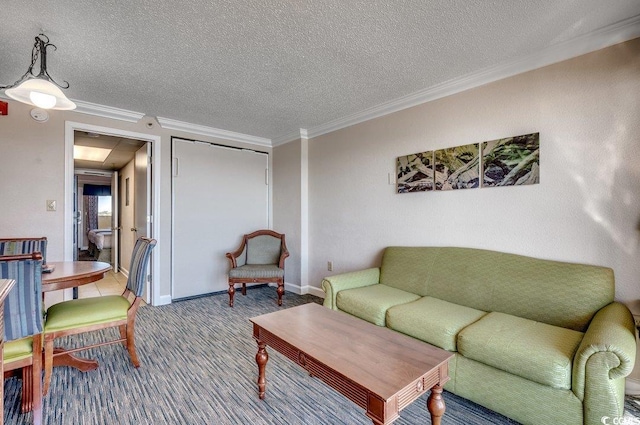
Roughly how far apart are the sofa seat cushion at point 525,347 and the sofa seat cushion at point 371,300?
62 centimetres

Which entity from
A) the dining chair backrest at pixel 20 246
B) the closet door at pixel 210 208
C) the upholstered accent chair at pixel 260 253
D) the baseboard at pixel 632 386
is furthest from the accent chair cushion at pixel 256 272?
the baseboard at pixel 632 386

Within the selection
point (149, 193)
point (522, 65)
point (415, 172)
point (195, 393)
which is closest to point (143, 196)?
point (149, 193)

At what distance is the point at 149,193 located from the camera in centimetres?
381

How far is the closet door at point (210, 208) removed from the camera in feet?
12.9

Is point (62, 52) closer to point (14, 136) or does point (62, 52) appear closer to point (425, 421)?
point (14, 136)

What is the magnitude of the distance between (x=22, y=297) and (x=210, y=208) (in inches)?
105

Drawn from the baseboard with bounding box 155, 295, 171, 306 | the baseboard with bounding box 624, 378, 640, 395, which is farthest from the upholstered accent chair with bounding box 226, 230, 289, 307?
the baseboard with bounding box 624, 378, 640, 395

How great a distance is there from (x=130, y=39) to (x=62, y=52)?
61 cm

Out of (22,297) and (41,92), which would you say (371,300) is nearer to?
(22,297)

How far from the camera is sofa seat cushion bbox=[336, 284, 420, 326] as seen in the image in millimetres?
2346

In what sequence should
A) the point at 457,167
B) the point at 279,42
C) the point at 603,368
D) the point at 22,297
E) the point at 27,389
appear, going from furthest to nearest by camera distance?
1. the point at 457,167
2. the point at 279,42
3. the point at 27,389
4. the point at 22,297
5. the point at 603,368

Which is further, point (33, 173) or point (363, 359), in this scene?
point (33, 173)

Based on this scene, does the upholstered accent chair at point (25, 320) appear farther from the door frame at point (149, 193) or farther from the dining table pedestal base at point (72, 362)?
the door frame at point (149, 193)

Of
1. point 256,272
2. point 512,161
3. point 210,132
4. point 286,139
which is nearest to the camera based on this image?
point 512,161
